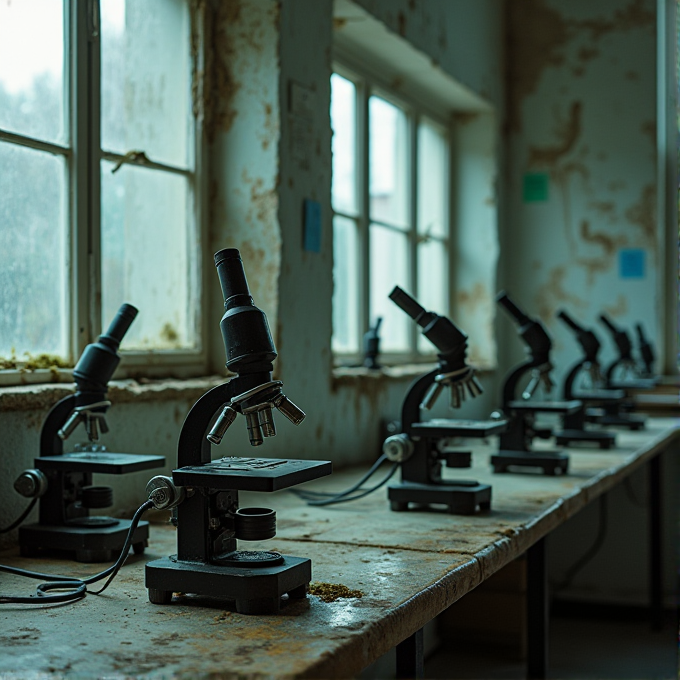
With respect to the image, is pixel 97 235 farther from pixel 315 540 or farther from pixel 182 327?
pixel 315 540

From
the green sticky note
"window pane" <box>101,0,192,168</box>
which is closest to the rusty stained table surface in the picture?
"window pane" <box>101,0,192,168</box>

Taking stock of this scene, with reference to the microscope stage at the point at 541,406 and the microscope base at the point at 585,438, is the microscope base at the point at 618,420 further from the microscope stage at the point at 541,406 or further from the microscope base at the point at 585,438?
the microscope stage at the point at 541,406

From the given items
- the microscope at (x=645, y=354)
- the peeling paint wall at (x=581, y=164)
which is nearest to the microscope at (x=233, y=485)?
the microscope at (x=645, y=354)

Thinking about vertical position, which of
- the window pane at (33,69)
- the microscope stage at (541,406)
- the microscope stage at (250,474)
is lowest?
the microscope stage at (541,406)

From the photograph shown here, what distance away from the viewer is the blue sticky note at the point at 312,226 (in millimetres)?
2893

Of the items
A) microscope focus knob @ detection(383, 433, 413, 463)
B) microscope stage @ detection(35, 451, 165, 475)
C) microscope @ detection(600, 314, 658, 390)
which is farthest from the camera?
microscope @ detection(600, 314, 658, 390)

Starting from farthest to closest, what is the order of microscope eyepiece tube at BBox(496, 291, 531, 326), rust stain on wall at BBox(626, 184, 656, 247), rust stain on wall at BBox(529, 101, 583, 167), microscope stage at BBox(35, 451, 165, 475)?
rust stain on wall at BBox(529, 101, 583, 167)
rust stain on wall at BBox(626, 184, 656, 247)
microscope eyepiece tube at BBox(496, 291, 531, 326)
microscope stage at BBox(35, 451, 165, 475)

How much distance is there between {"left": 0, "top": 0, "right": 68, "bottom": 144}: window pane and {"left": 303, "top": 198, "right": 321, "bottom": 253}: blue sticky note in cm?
87

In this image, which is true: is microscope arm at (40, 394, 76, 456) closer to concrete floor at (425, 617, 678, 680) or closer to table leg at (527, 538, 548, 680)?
table leg at (527, 538, 548, 680)

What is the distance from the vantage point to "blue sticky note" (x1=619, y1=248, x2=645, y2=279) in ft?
16.5

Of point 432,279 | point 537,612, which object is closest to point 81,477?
point 537,612

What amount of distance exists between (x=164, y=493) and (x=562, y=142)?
434 centimetres

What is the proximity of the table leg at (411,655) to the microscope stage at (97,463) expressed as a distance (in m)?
0.58

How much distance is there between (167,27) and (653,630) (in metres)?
3.51
